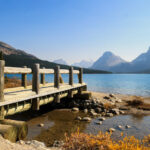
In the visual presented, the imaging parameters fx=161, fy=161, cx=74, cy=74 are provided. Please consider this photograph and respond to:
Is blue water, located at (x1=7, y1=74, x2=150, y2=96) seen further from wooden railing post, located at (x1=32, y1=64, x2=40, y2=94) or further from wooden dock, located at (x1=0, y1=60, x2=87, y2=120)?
wooden railing post, located at (x1=32, y1=64, x2=40, y2=94)

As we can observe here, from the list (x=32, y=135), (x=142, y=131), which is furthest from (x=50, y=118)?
(x=142, y=131)

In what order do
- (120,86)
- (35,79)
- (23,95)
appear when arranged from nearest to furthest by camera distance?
(23,95) < (35,79) < (120,86)

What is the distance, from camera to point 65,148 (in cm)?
505

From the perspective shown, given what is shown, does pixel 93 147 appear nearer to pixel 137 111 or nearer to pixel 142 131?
pixel 142 131

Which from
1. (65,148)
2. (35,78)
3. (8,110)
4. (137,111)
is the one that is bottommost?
(137,111)

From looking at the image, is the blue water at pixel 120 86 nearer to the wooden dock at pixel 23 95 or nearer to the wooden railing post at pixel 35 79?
the wooden dock at pixel 23 95

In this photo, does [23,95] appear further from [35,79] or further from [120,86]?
[120,86]

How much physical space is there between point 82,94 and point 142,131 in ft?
23.4

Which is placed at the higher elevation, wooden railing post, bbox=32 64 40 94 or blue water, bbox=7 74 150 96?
wooden railing post, bbox=32 64 40 94

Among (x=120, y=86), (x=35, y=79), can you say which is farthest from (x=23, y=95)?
(x=120, y=86)

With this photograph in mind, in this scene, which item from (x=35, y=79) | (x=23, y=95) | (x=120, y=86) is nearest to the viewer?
(x=23, y=95)

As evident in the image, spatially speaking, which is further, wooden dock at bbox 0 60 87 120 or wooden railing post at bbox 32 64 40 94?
wooden railing post at bbox 32 64 40 94

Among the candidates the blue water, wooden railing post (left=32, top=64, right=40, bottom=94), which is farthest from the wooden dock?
the blue water

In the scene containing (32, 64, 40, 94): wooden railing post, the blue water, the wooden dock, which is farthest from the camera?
the blue water
